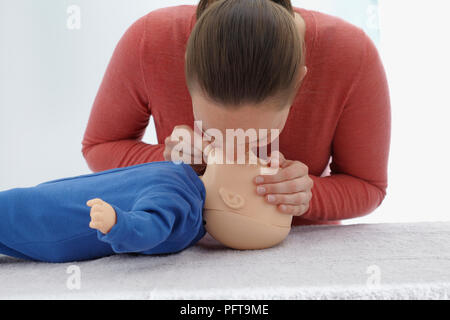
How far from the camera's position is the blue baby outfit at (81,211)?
631mm

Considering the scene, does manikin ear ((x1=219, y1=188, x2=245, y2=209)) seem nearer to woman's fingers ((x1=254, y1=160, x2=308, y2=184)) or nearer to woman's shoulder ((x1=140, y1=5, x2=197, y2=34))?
woman's fingers ((x1=254, y1=160, x2=308, y2=184))

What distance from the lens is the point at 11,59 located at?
160 centimetres

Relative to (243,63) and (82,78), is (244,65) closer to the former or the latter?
(243,63)

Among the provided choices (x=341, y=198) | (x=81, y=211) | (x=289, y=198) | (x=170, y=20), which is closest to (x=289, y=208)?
(x=289, y=198)

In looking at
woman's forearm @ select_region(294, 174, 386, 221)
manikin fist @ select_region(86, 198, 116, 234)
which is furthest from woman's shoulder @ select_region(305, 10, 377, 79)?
manikin fist @ select_region(86, 198, 116, 234)

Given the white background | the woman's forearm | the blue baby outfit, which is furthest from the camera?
the white background

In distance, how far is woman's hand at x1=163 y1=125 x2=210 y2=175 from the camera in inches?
28.5

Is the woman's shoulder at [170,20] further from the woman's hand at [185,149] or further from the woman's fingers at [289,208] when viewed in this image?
the woman's fingers at [289,208]

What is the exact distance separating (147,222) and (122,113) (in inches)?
15.2

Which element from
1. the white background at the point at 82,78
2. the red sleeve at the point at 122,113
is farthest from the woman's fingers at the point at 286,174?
the white background at the point at 82,78

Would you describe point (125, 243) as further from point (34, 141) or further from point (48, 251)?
point (34, 141)

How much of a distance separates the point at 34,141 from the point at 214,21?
47.6 inches

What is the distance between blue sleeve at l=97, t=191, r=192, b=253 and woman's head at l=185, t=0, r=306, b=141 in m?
0.11
